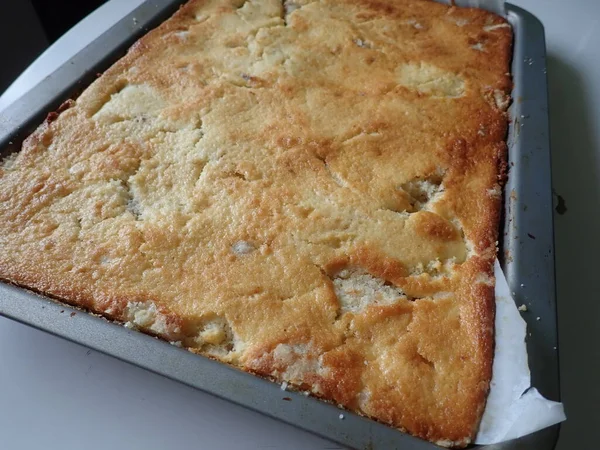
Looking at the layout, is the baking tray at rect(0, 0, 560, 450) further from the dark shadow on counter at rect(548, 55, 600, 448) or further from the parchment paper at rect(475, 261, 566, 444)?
the dark shadow on counter at rect(548, 55, 600, 448)

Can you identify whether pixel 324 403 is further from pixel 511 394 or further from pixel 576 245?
pixel 576 245

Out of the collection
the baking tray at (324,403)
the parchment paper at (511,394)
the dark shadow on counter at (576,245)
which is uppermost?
the baking tray at (324,403)

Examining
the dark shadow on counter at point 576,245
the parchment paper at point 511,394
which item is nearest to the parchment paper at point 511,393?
the parchment paper at point 511,394

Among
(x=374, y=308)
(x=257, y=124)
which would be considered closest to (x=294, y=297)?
(x=374, y=308)

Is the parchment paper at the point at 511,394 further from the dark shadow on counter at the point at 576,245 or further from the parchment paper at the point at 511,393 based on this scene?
the dark shadow on counter at the point at 576,245

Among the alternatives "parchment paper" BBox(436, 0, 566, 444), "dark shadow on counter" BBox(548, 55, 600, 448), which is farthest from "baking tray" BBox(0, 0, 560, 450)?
"dark shadow on counter" BBox(548, 55, 600, 448)

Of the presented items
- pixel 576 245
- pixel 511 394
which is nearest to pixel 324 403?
pixel 511 394
